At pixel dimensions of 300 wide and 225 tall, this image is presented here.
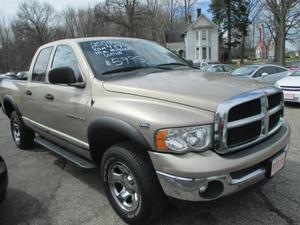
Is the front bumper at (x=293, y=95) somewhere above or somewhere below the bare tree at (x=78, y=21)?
below

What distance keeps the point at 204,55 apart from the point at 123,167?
4720 centimetres

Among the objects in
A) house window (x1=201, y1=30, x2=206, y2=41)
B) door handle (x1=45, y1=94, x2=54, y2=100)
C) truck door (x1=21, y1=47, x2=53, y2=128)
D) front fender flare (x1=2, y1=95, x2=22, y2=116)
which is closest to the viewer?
door handle (x1=45, y1=94, x2=54, y2=100)

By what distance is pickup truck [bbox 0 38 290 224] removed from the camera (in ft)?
8.29

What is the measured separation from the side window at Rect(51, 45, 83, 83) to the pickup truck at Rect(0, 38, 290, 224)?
0.05 ft

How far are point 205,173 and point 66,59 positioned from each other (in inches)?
101

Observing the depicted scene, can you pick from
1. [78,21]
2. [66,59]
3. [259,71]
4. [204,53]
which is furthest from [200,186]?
[78,21]

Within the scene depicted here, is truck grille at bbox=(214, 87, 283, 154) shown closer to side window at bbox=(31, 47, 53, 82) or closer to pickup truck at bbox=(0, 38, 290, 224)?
pickup truck at bbox=(0, 38, 290, 224)

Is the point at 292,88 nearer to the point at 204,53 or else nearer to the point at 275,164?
the point at 275,164

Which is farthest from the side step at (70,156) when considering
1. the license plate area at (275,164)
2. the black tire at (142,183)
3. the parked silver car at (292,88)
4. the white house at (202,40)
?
the white house at (202,40)

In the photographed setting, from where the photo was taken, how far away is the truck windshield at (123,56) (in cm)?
366

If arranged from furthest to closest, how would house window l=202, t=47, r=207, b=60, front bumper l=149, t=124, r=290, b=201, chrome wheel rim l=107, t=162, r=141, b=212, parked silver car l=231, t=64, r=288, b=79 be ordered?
house window l=202, t=47, r=207, b=60 → parked silver car l=231, t=64, r=288, b=79 → chrome wheel rim l=107, t=162, r=141, b=212 → front bumper l=149, t=124, r=290, b=201

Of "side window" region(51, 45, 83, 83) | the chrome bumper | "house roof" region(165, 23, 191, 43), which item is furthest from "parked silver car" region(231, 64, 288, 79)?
"house roof" region(165, 23, 191, 43)

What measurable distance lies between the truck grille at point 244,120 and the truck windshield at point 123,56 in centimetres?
141

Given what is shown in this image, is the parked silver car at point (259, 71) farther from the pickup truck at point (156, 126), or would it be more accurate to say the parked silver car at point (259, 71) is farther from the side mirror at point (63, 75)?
the side mirror at point (63, 75)
